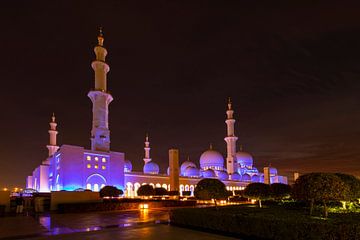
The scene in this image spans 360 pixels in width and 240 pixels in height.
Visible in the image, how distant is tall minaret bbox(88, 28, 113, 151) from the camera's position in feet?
156

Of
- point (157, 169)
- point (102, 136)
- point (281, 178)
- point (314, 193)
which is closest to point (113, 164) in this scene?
point (102, 136)

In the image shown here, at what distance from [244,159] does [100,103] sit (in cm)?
4454

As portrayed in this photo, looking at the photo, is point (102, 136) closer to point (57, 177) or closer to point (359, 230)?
point (57, 177)

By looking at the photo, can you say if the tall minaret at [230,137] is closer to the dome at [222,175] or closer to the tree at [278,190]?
the dome at [222,175]

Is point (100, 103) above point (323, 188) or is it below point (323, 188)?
above

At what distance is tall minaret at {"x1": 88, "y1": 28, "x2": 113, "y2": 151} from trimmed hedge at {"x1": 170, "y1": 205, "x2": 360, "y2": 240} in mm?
34668

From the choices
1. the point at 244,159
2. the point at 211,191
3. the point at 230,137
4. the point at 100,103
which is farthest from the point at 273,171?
the point at 211,191

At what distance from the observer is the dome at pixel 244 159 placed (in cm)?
7938

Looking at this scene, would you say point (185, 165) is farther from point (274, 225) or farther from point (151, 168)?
point (274, 225)

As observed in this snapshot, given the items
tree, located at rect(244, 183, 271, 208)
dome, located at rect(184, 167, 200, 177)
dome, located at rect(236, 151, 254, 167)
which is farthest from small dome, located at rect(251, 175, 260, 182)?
tree, located at rect(244, 183, 271, 208)

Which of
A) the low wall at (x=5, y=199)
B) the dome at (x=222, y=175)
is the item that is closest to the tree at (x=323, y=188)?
the low wall at (x=5, y=199)

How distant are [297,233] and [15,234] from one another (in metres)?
11.5

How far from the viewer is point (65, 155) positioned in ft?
138

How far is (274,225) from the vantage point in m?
10.7
